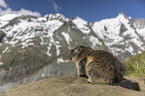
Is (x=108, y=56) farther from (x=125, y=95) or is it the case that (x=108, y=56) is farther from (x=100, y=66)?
(x=125, y=95)

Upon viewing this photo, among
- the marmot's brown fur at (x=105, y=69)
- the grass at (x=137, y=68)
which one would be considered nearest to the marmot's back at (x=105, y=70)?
the marmot's brown fur at (x=105, y=69)

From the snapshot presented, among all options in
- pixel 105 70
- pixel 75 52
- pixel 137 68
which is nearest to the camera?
pixel 105 70

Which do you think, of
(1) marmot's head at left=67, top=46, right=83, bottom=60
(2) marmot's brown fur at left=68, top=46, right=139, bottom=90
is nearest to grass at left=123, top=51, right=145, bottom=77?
(2) marmot's brown fur at left=68, top=46, right=139, bottom=90

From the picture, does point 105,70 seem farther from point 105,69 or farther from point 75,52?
point 75,52

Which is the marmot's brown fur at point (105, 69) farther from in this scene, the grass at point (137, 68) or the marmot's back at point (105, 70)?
the grass at point (137, 68)

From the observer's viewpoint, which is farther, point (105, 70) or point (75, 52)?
point (75, 52)

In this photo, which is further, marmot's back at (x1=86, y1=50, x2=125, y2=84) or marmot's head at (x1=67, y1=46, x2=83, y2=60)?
marmot's head at (x1=67, y1=46, x2=83, y2=60)

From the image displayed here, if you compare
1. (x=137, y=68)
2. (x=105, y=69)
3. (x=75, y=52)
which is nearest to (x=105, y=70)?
(x=105, y=69)

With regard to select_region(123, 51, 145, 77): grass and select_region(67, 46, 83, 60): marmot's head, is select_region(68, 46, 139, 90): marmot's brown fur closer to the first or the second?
select_region(67, 46, 83, 60): marmot's head

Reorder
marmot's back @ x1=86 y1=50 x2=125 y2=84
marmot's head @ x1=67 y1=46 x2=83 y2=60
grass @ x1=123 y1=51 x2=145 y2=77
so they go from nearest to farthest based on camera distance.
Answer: marmot's back @ x1=86 y1=50 x2=125 y2=84
grass @ x1=123 y1=51 x2=145 y2=77
marmot's head @ x1=67 y1=46 x2=83 y2=60

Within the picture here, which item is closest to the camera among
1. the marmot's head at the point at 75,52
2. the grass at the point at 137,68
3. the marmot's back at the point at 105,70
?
the marmot's back at the point at 105,70

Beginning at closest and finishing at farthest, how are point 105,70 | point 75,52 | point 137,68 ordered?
1. point 105,70
2. point 137,68
3. point 75,52

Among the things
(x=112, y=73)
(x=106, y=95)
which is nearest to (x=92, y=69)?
(x=112, y=73)

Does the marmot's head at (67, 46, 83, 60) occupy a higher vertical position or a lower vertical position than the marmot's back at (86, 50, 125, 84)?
higher
